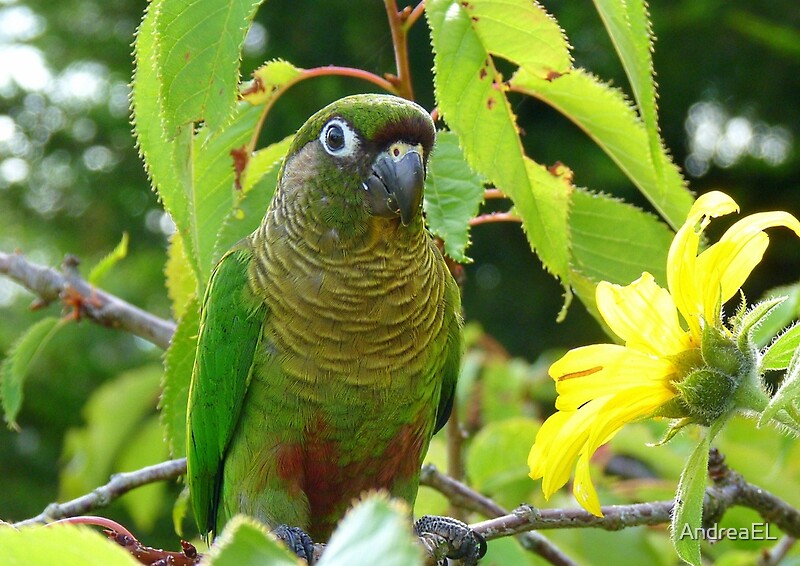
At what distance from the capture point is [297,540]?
4.98 feet

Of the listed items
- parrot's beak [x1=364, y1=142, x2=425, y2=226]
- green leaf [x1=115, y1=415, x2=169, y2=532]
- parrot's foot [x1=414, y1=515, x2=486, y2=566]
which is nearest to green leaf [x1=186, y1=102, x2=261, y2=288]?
parrot's beak [x1=364, y1=142, x2=425, y2=226]

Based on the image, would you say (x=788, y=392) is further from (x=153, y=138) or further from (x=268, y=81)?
(x=268, y=81)

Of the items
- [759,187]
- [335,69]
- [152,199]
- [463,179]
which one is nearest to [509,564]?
[463,179]

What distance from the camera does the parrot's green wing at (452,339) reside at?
175 cm

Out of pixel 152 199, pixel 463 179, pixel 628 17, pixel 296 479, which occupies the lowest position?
pixel 152 199

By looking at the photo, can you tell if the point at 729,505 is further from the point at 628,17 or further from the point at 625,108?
the point at 628,17

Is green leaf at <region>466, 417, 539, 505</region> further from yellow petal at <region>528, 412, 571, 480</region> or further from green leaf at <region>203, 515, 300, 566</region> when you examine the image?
green leaf at <region>203, 515, 300, 566</region>

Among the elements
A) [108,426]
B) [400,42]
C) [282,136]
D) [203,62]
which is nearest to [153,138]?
[203,62]

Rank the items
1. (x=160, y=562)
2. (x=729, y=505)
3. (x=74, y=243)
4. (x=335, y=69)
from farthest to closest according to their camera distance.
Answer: (x=74, y=243), (x=335, y=69), (x=729, y=505), (x=160, y=562)

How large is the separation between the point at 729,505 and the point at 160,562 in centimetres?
91

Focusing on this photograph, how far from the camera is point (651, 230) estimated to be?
1.58 metres

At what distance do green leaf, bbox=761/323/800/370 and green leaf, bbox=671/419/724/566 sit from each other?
0.10 meters

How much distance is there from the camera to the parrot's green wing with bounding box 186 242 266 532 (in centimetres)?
161

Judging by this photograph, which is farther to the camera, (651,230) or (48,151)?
(48,151)
